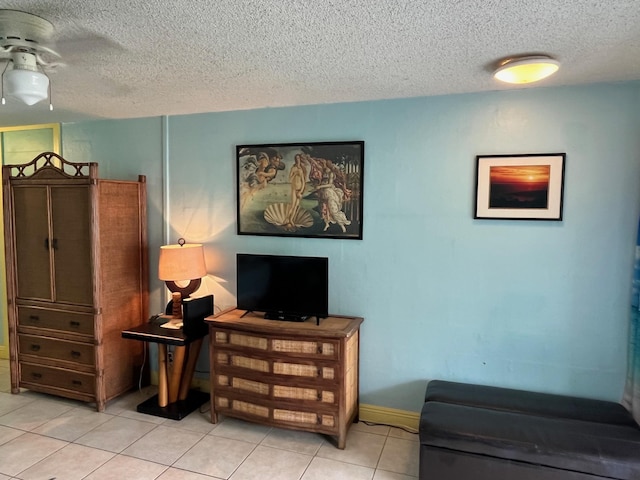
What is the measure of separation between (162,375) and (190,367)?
202mm

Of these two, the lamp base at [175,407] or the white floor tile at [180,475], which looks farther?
the lamp base at [175,407]

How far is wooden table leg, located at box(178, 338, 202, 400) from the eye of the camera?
3.23 meters

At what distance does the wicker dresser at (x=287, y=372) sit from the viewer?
2.65 meters

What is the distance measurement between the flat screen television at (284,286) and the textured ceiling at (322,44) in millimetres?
1099

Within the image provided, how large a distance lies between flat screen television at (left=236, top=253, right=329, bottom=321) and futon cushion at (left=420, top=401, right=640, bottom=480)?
0.99 m

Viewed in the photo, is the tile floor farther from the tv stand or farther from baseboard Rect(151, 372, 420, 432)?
the tv stand

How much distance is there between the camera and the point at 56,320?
328 cm

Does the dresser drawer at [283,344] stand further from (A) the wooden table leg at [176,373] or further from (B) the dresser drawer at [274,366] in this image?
(A) the wooden table leg at [176,373]

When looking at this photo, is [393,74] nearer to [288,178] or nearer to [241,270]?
[288,178]

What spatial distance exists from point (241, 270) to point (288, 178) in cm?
74

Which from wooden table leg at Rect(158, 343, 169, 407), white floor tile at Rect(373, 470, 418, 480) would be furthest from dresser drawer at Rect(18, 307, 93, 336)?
white floor tile at Rect(373, 470, 418, 480)

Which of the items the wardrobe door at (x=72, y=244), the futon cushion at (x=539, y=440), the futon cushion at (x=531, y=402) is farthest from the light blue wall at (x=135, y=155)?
the futon cushion at (x=539, y=440)

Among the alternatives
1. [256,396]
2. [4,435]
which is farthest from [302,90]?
[4,435]

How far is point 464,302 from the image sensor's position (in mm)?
2801
